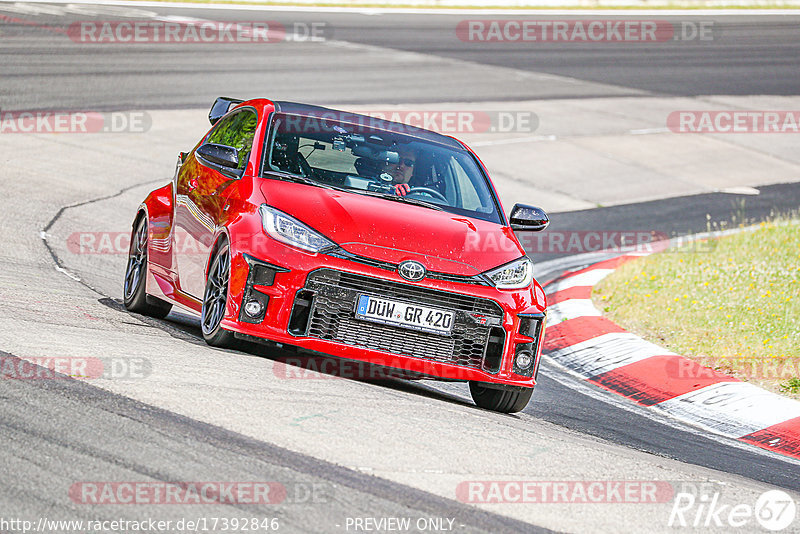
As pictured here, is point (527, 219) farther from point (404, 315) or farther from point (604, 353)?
point (604, 353)

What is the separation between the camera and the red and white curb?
770 centimetres

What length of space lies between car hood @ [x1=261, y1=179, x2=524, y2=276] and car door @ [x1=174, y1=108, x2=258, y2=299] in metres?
0.41

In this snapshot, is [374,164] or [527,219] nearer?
[374,164]

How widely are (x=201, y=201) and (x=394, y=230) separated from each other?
57.7 inches

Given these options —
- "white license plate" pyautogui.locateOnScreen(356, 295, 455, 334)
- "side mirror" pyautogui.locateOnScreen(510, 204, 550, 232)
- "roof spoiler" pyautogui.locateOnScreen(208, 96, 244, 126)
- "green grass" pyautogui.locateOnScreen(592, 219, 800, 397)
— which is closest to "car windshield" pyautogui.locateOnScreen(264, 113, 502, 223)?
"side mirror" pyautogui.locateOnScreen(510, 204, 550, 232)

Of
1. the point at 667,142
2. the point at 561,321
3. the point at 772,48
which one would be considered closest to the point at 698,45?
the point at 772,48

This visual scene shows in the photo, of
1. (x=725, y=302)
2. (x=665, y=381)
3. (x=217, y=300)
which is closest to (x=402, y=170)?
(x=217, y=300)

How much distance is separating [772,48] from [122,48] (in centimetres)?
1833

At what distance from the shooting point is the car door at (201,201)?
7.25 m

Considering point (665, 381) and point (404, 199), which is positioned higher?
point (404, 199)

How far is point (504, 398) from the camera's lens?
7109 millimetres

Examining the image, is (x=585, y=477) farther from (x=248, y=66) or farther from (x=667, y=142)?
(x=248, y=66)

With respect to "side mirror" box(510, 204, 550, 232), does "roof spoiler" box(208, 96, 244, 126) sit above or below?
above

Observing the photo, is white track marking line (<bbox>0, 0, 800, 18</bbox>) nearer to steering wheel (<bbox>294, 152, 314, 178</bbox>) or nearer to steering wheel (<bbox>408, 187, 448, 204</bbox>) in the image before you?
steering wheel (<bbox>294, 152, 314, 178</bbox>)
